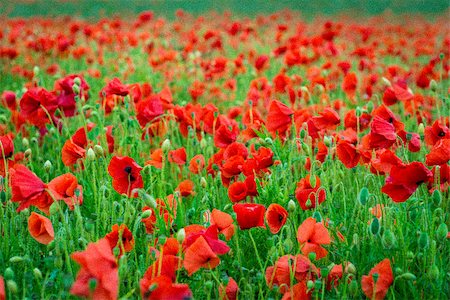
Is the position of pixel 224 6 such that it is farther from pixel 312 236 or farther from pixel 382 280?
pixel 382 280

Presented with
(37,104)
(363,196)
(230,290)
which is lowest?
(230,290)

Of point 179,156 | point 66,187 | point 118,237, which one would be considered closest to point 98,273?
point 118,237

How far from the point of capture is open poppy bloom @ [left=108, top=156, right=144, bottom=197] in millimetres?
1866

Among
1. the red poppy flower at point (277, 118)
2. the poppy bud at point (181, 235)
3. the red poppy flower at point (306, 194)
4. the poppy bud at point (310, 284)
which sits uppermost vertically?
the red poppy flower at point (277, 118)

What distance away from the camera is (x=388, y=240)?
63.9 inches

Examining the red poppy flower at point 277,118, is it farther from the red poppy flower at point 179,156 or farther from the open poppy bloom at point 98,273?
the open poppy bloom at point 98,273

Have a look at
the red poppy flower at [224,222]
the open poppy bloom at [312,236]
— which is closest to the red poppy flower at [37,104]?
the red poppy flower at [224,222]

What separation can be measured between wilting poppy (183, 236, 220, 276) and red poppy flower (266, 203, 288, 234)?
33 centimetres

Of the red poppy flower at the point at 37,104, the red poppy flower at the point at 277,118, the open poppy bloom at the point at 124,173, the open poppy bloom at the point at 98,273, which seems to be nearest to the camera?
the open poppy bloom at the point at 98,273

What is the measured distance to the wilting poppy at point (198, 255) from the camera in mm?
1483

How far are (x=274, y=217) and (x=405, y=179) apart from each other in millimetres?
407

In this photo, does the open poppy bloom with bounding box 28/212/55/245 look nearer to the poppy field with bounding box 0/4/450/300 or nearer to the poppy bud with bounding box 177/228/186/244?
A: the poppy field with bounding box 0/4/450/300

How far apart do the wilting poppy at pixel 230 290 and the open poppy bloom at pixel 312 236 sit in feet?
0.73

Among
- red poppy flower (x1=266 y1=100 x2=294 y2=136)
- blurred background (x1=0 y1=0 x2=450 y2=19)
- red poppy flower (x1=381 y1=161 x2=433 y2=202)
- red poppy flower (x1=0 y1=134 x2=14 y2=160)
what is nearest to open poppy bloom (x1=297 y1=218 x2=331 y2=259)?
red poppy flower (x1=381 y1=161 x2=433 y2=202)
